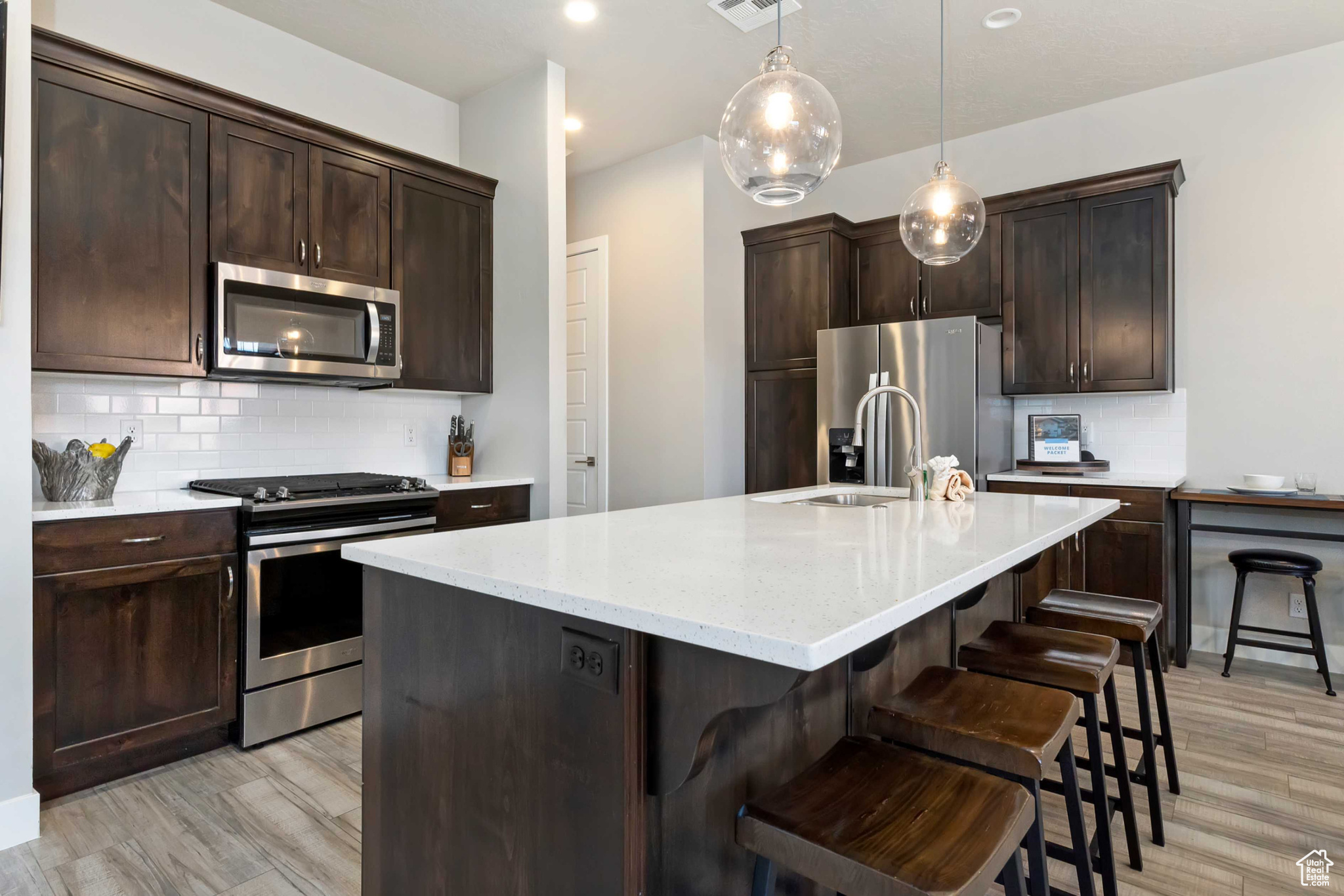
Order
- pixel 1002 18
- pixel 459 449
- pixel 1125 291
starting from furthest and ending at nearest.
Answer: pixel 459 449 → pixel 1125 291 → pixel 1002 18

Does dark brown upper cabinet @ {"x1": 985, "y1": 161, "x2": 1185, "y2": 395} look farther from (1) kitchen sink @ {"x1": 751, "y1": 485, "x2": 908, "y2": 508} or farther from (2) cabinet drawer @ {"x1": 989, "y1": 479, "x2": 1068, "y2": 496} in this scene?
(1) kitchen sink @ {"x1": 751, "y1": 485, "x2": 908, "y2": 508}

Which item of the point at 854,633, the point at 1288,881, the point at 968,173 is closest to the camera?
the point at 854,633

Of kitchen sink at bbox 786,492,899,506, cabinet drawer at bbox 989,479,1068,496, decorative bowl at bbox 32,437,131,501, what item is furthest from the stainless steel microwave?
cabinet drawer at bbox 989,479,1068,496

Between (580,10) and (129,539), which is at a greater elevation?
(580,10)

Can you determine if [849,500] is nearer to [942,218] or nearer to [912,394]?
[942,218]

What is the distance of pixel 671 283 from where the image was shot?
4652 millimetres

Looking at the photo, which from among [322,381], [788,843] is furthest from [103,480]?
[788,843]

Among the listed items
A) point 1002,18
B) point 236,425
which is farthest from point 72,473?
point 1002,18

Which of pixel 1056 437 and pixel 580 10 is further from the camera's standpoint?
pixel 1056 437

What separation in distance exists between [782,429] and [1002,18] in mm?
2436

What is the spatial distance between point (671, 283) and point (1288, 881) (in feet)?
12.7

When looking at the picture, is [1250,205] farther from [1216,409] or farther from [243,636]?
[243,636]

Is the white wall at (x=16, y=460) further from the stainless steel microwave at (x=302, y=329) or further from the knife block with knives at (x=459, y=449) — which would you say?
the knife block with knives at (x=459, y=449)

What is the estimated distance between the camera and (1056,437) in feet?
13.6
